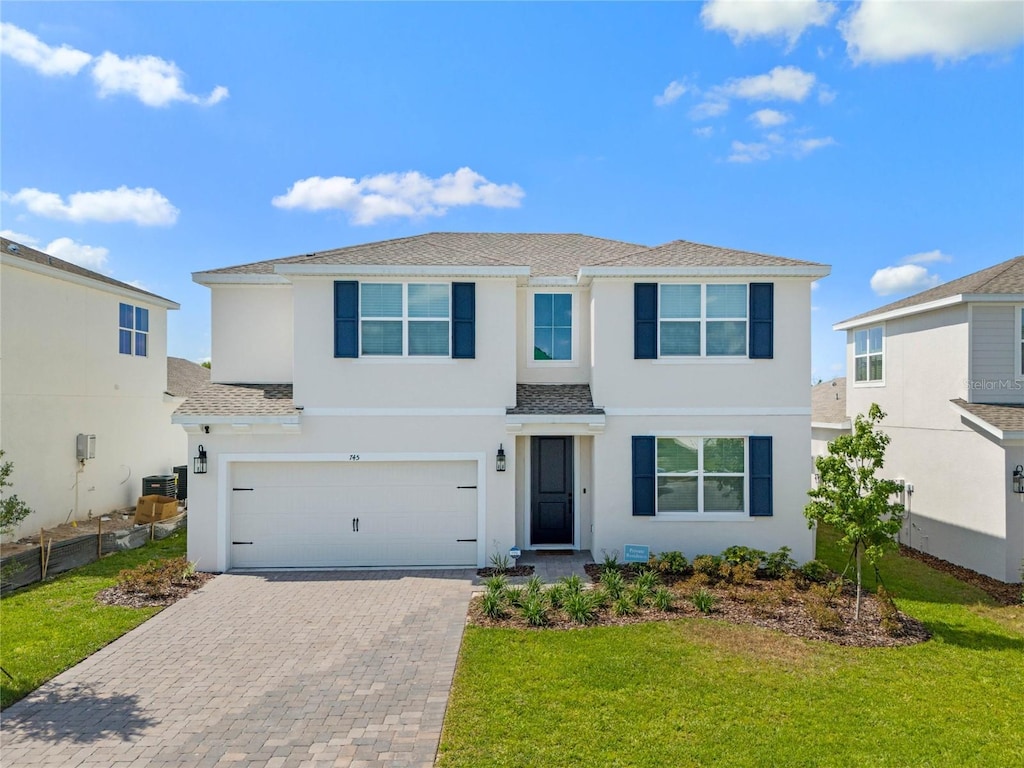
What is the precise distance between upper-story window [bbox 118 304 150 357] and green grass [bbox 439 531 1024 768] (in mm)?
14921

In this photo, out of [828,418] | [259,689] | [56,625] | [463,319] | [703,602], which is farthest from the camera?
[828,418]

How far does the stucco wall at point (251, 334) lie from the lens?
12.4m

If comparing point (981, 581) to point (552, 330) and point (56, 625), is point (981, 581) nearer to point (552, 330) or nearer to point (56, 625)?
point (552, 330)

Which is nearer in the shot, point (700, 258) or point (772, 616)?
point (772, 616)

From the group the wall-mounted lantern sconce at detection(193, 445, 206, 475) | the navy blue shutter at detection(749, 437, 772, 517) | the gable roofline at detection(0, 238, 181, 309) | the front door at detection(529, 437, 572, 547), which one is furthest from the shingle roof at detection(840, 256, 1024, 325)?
the gable roofline at detection(0, 238, 181, 309)

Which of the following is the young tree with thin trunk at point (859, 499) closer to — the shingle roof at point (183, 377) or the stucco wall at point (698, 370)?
the stucco wall at point (698, 370)

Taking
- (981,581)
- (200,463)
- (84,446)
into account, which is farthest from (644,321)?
(84,446)

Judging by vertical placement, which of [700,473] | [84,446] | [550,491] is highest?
[84,446]

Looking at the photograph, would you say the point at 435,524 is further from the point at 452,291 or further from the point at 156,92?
the point at 156,92

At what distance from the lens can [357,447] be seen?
11.0 metres

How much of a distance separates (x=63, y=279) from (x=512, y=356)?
1232cm

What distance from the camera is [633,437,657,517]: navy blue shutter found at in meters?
11.0

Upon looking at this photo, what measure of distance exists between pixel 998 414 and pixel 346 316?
13.3 meters

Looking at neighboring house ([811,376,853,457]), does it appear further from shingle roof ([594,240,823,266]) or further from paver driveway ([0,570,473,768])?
paver driveway ([0,570,473,768])
